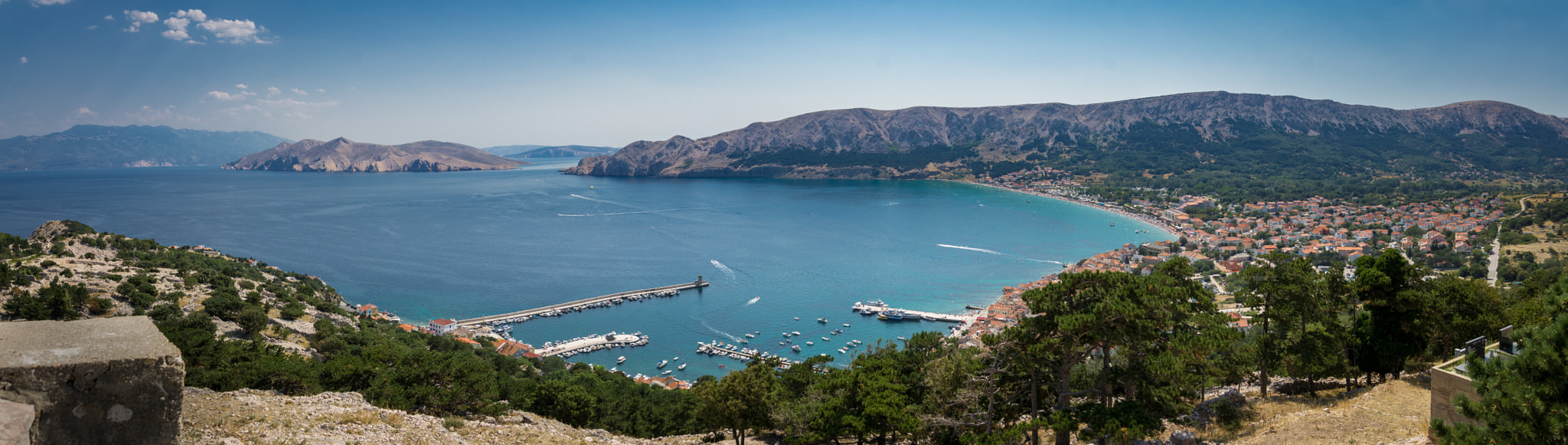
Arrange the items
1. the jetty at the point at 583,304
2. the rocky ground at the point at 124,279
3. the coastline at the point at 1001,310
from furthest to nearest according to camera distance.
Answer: the jetty at the point at 583,304 → the coastline at the point at 1001,310 → the rocky ground at the point at 124,279

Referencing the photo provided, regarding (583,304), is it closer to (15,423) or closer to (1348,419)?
(1348,419)

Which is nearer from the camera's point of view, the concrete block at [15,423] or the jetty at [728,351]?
the concrete block at [15,423]

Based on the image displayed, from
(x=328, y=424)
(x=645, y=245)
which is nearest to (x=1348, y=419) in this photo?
(x=328, y=424)

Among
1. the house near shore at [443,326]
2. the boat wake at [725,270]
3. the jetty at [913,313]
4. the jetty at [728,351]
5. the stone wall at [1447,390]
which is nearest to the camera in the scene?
the stone wall at [1447,390]

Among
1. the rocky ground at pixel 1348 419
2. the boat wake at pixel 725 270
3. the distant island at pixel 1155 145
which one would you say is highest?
the distant island at pixel 1155 145

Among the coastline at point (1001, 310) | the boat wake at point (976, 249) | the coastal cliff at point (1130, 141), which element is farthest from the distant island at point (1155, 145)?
the coastline at point (1001, 310)

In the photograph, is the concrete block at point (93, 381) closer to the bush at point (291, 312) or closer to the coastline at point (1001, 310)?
the bush at point (291, 312)

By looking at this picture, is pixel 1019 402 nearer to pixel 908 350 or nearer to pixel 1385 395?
pixel 908 350
